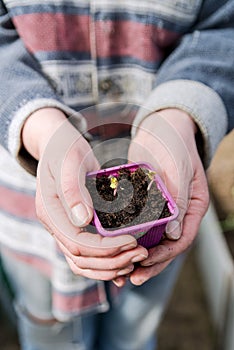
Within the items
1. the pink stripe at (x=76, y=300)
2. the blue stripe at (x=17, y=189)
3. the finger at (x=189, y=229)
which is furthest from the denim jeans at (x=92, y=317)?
the finger at (x=189, y=229)

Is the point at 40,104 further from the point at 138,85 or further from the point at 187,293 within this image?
the point at 187,293

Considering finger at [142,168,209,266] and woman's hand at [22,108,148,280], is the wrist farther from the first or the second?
finger at [142,168,209,266]

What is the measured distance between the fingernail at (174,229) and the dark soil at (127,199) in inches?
0.9

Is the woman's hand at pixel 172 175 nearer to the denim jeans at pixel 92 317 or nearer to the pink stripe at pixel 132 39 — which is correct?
the pink stripe at pixel 132 39

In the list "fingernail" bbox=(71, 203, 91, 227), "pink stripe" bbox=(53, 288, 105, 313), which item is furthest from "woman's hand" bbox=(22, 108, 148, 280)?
"pink stripe" bbox=(53, 288, 105, 313)

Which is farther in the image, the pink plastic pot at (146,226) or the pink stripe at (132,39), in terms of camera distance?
the pink stripe at (132,39)

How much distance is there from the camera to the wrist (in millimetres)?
502

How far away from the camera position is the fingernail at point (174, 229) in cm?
46

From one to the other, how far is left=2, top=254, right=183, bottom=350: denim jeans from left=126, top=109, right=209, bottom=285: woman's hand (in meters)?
0.30

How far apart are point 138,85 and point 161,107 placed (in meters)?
0.11

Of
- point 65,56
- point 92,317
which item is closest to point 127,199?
point 65,56

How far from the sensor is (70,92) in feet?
2.04

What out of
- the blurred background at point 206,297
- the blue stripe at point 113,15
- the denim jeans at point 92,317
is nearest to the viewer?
the blue stripe at point 113,15

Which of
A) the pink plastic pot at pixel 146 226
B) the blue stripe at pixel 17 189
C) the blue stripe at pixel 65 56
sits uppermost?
the blue stripe at pixel 65 56
